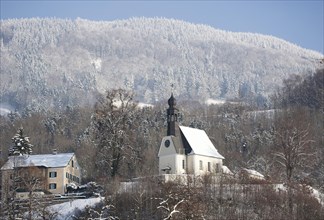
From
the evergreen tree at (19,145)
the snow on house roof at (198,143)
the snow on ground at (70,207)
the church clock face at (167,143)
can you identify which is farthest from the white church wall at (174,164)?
the evergreen tree at (19,145)

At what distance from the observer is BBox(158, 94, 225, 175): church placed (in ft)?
218

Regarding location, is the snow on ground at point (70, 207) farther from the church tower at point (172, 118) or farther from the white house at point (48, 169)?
the church tower at point (172, 118)

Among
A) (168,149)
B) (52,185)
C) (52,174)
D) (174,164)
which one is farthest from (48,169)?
(174,164)

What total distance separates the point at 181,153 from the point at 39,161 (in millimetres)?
20338

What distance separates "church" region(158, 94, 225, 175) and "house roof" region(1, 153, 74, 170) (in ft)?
54.1

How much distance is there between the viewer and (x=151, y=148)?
99.9 metres

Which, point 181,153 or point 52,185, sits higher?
point 181,153

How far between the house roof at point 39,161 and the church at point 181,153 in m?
16.5

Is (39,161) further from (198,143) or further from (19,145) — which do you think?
(198,143)

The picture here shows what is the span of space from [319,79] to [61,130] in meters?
55.3

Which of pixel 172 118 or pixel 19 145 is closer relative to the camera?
pixel 172 118

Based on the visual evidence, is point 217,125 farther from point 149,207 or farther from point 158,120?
point 149,207

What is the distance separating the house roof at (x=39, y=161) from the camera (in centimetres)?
7519

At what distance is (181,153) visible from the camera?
2635 inches
